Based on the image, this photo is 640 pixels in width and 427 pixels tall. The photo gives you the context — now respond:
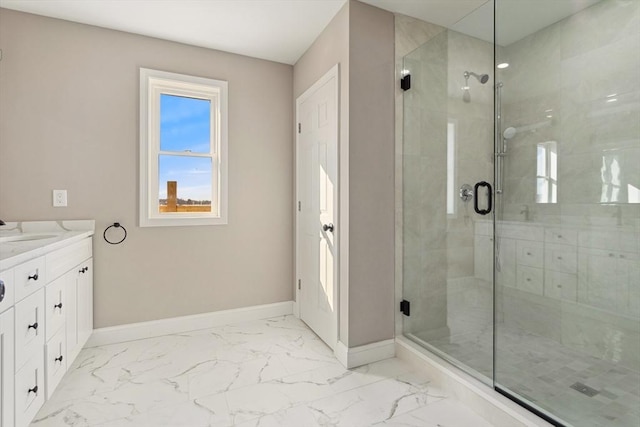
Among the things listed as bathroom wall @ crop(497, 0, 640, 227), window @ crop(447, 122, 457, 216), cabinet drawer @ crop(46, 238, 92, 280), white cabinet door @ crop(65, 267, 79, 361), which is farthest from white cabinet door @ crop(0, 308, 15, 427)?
bathroom wall @ crop(497, 0, 640, 227)

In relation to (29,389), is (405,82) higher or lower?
higher

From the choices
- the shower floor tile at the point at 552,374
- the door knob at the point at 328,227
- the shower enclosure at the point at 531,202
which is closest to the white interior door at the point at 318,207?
the door knob at the point at 328,227

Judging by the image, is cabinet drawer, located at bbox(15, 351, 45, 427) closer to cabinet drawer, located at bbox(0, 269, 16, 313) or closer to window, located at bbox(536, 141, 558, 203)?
cabinet drawer, located at bbox(0, 269, 16, 313)

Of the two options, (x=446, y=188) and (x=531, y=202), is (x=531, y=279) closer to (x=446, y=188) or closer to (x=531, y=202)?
(x=531, y=202)

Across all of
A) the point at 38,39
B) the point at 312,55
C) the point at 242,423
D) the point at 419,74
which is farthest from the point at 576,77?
the point at 38,39

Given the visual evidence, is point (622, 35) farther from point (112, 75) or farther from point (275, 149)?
point (112, 75)

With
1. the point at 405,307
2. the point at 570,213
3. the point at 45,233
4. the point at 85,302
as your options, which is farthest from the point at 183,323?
the point at 570,213

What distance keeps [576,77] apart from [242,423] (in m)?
2.87

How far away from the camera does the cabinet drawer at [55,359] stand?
1591 mm

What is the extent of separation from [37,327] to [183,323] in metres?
1.36

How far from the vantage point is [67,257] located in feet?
6.18

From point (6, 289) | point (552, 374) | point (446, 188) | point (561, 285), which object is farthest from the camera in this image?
point (446, 188)

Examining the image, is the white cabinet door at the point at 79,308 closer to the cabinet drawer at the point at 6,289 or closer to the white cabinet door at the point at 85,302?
the white cabinet door at the point at 85,302

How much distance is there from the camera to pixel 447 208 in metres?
2.32
